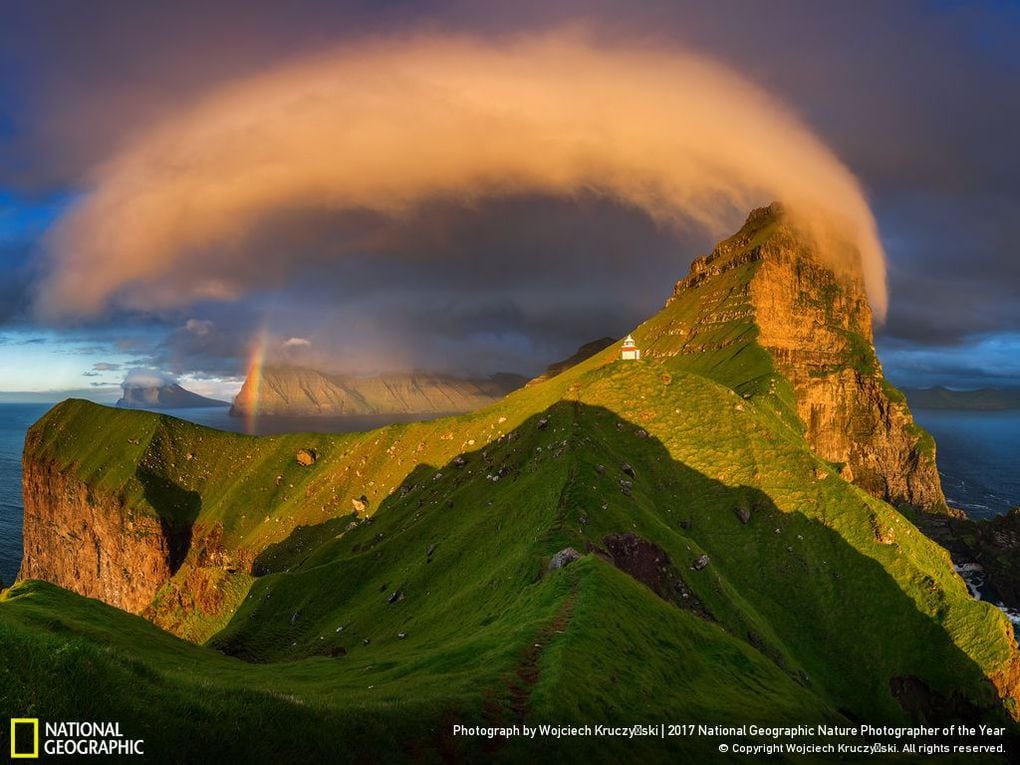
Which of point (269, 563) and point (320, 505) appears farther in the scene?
point (320, 505)

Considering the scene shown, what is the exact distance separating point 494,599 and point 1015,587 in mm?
193666

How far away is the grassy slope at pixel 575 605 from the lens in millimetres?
24359

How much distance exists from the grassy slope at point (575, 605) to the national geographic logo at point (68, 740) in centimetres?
61

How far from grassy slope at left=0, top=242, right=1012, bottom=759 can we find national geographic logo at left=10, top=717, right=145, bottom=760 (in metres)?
0.61

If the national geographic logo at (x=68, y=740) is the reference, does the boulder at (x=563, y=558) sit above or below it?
below

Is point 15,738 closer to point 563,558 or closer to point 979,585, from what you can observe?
point 563,558

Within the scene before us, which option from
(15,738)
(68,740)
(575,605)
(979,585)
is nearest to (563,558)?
(575,605)

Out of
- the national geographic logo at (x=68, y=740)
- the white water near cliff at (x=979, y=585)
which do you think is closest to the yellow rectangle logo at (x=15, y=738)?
the national geographic logo at (x=68, y=740)

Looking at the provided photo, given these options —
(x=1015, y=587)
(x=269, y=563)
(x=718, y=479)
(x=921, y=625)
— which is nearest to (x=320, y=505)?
(x=269, y=563)

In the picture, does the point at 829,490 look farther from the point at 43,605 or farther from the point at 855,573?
the point at 43,605

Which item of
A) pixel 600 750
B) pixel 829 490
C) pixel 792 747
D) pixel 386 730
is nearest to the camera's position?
pixel 386 730

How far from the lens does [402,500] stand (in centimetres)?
11750

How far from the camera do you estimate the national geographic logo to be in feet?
38.8

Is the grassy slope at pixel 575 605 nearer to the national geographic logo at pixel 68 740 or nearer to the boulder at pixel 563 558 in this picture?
the national geographic logo at pixel 68 740
